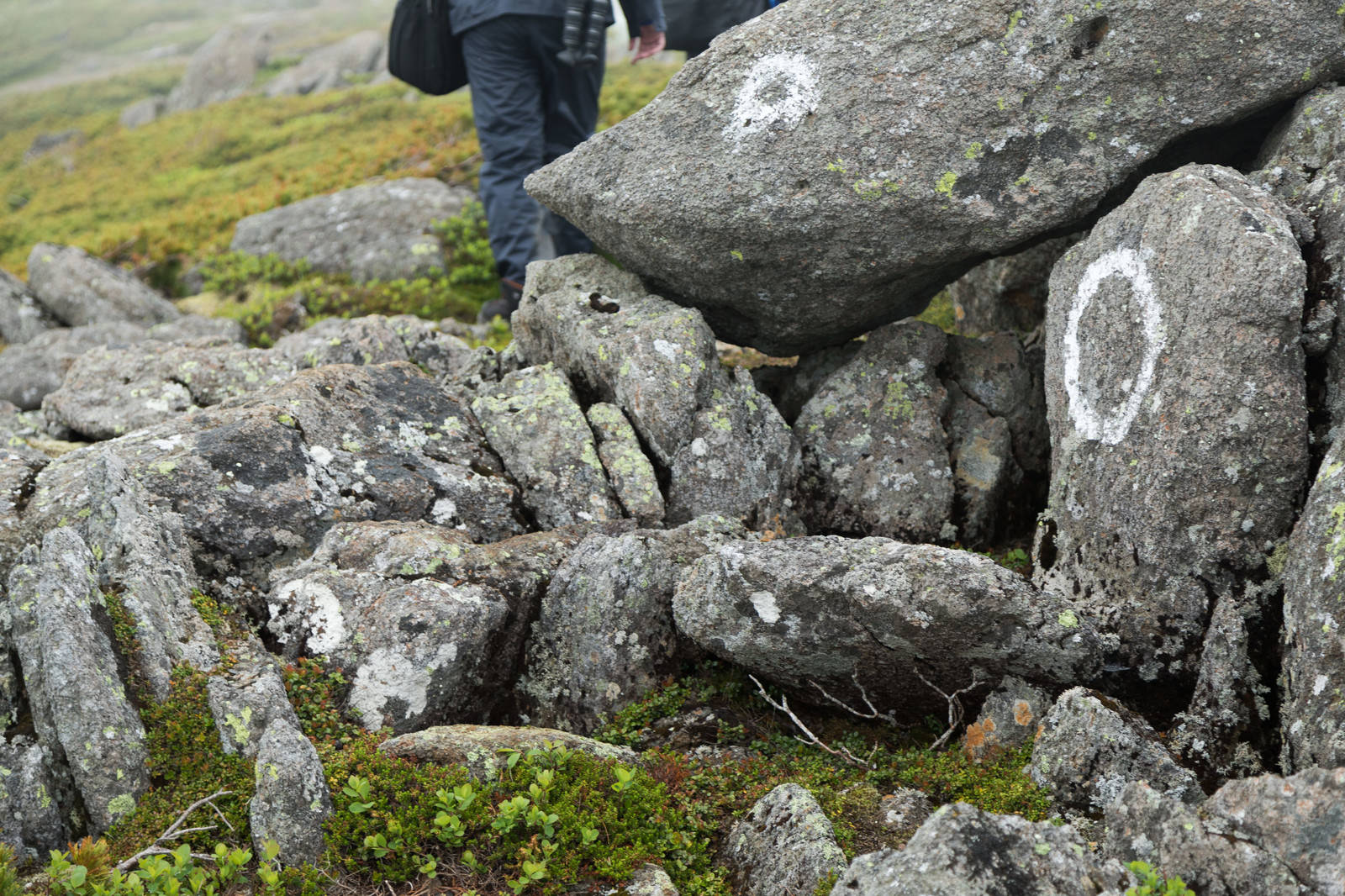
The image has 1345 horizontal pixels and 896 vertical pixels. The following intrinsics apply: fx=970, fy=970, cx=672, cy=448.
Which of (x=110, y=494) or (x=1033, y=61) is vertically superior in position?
(x=1033, y=61)

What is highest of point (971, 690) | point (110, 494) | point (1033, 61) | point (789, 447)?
point (1033, 61)

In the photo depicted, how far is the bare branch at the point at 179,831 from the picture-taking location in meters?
6.32

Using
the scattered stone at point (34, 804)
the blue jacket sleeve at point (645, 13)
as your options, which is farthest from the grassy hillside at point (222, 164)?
the scattered stone at point (34, 804)

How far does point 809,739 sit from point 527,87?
11734 mm

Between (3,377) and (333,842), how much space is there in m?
14.5

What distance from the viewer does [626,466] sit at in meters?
10.4

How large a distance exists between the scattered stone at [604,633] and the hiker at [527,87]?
888 centimetres

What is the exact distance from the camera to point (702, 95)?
10.9 metres

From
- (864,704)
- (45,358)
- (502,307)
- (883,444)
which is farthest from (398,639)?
(45,358)

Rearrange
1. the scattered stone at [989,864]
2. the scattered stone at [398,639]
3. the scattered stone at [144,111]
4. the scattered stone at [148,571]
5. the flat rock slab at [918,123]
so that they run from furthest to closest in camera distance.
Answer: the scattered stone at [144,111] → the flat rock slab at [918,123] → the scattered stone at [398,639] → the scattered stone at [148,571] → the scattered stone at [989,864]

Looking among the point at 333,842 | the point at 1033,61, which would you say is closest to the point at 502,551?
the point at 333,842

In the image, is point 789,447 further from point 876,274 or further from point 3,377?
point 3,377

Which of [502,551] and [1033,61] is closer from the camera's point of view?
[502,551]

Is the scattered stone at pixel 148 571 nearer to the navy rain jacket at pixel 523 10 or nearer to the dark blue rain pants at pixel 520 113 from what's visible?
the dark blue rain pants at pixel 520 113
